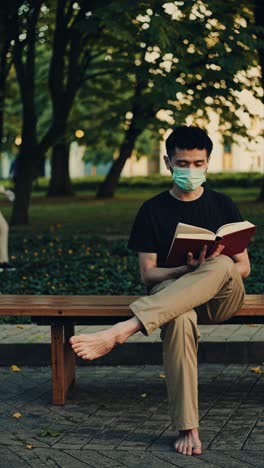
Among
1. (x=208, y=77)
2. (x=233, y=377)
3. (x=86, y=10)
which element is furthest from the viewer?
(x=86, y=10)

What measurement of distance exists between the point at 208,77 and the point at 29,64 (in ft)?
17.9

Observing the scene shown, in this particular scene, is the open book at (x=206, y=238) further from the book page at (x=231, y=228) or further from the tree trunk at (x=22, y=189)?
the tree trunk at (x=22, y=189)

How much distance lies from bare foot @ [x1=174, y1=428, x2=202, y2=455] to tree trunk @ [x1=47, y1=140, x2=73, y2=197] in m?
32.8

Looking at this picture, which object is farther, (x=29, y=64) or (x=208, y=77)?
(x=29, y=64)

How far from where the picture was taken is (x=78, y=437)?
5.51 meters

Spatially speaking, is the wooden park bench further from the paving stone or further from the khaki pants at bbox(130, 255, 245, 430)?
the paving stone

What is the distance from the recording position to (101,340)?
546 centimetres

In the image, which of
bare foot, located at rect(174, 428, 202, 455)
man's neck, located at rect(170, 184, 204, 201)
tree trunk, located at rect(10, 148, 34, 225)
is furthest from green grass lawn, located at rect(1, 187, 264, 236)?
bare foot, located at rect(174, 428, 202, 455)

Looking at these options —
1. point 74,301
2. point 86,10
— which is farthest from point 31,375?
point 86,10

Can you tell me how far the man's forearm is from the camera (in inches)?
228

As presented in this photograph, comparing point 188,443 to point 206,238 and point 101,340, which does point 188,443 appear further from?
point 206,238

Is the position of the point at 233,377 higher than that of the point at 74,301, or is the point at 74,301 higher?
the point at 74,301

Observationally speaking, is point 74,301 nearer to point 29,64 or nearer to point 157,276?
point 157,276

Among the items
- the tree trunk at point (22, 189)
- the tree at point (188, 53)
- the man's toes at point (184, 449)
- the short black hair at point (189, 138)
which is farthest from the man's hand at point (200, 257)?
the tree trunk at point (22, 189)
